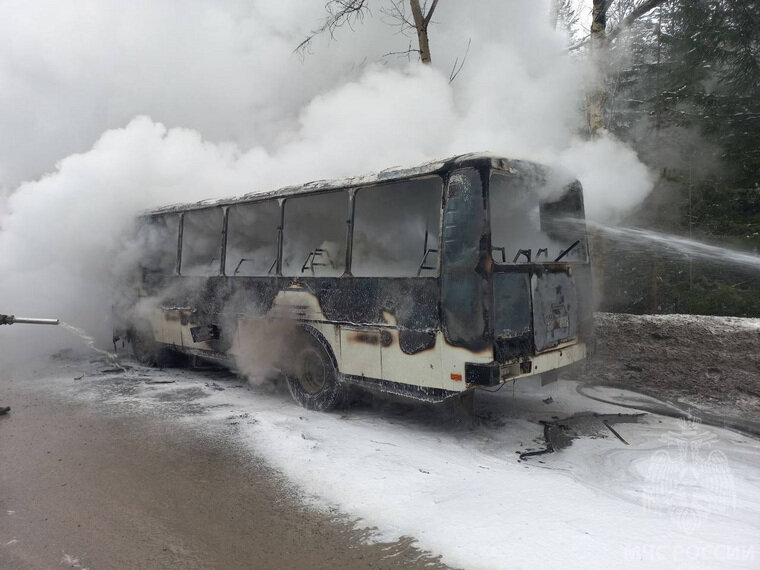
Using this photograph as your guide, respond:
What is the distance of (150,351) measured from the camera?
352 inches

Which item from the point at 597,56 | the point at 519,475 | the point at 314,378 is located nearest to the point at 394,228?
the point at 314,378

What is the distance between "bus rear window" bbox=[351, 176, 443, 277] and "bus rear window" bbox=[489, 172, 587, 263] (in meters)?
0.63

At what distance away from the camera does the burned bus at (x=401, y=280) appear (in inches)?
177

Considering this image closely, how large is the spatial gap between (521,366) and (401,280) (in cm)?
135

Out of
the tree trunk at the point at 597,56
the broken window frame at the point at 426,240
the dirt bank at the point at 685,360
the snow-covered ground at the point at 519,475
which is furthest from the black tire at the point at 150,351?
the tree trunk at the point at 597,56

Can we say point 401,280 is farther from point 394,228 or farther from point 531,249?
point 531,249

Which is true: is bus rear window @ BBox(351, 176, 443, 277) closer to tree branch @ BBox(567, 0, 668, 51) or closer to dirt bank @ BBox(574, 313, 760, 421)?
dirt bank @ BBox(574, 313, 760, 421)

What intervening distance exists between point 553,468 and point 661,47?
924 cm

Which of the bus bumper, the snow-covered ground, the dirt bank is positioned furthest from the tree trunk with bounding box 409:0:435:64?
the bus bumper

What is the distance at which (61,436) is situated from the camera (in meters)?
5.29

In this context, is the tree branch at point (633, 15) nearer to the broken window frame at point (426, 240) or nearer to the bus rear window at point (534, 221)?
the bus rear window at point (534, 221)

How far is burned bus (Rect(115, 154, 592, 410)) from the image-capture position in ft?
14.8

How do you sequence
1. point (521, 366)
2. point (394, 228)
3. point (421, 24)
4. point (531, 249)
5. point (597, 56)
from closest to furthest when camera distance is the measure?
point (521, 366) → point (531, 249) → point (394, 228) → point (597, 56) → point (421, 24)

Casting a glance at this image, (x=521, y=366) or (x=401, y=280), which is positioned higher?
(x=401, y=280)
